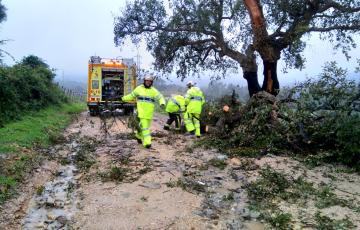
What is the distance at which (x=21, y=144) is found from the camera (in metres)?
10.9

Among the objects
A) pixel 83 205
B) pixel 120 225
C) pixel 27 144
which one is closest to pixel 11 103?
pixel 27 144

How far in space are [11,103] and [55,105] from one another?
6.87 metres

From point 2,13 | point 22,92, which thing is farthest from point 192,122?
point 2,13

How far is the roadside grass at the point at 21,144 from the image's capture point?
7989 mm

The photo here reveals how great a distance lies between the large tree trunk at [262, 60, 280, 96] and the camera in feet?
50.7

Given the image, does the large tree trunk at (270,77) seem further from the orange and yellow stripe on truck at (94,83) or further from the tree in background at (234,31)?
the orange and yellow stripe on truck at (94,83)

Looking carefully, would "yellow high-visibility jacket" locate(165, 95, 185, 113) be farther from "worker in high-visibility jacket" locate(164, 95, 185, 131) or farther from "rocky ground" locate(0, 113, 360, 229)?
"rocky ground" locate(0, 113, 360, 229)

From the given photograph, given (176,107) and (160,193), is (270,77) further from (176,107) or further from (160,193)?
(160,193)

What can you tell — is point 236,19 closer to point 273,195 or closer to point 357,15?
point 357,15

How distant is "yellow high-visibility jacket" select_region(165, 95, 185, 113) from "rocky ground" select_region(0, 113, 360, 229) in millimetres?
3438

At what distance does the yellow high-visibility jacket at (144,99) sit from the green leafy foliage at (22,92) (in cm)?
565

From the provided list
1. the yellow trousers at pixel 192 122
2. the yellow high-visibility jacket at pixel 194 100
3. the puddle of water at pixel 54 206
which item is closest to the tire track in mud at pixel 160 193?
the puddle of water at pixel 54 206

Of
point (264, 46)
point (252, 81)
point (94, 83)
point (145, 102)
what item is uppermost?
point (264, 46)

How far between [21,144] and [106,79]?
Result: 1110 centimetres
